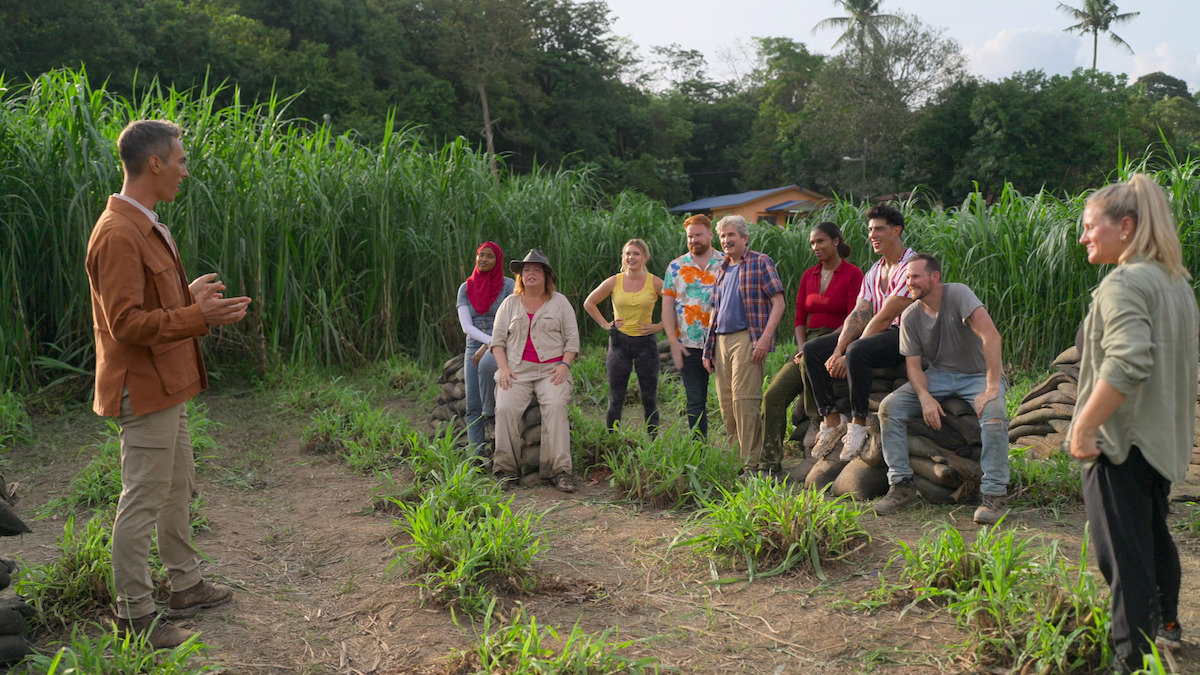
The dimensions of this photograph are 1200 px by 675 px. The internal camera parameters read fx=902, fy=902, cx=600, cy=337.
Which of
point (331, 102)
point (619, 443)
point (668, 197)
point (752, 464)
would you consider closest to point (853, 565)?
point (752, 464)

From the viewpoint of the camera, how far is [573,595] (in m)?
3.63

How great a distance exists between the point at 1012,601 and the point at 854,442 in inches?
81.3

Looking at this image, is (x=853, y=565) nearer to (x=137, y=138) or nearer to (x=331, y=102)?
(x=137, y=138)

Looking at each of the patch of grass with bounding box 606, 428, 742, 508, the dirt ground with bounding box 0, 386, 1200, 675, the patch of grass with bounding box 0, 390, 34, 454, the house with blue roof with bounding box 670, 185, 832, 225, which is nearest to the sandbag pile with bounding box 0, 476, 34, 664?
the dirt ground with bounding box 0, 386, 1200, 675

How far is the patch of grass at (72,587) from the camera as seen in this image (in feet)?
10.9

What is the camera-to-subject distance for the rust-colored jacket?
298 centimetres

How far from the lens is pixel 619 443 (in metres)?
5.83

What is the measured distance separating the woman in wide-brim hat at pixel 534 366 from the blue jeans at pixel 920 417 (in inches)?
75.5

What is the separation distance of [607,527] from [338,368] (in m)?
4.81

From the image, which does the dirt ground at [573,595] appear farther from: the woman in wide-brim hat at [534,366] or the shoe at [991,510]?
the woman in wide-brim hat at [534,366]

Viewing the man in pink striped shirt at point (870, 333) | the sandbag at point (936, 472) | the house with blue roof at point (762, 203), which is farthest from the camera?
the house with blue roof at point (762, 203)

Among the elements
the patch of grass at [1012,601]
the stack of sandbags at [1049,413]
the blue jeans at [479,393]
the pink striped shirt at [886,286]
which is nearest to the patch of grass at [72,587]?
the blue jeans at [479,393]

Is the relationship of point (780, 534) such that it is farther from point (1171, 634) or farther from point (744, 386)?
point (744, 386)

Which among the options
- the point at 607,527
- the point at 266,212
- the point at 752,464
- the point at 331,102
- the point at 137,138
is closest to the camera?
the point at 137,138
